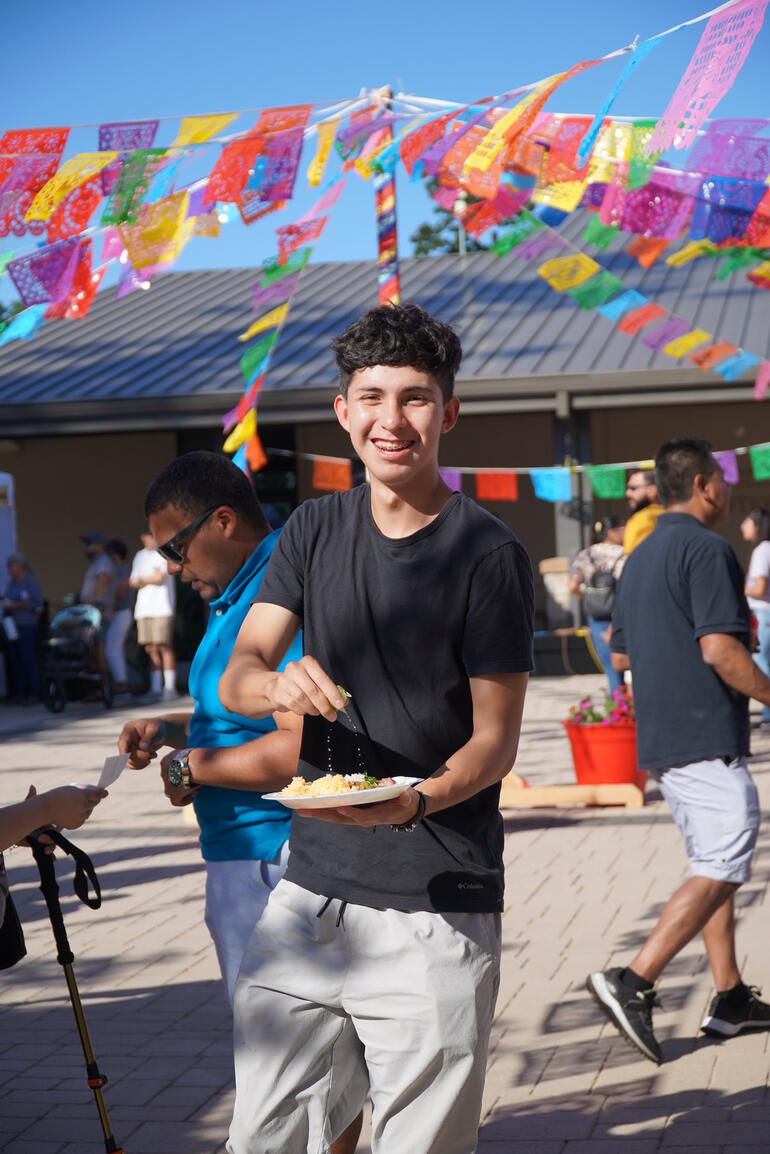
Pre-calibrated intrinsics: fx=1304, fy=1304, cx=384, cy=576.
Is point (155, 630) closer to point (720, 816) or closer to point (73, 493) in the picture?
point (73, 493)

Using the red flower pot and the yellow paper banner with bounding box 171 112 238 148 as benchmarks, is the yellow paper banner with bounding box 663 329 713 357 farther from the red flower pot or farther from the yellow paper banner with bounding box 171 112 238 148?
the yellow paper banner with bounding box 171 112 238 148

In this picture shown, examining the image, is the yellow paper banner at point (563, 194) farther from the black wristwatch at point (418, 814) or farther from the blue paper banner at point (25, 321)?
the black wristwatch at point (418, 814)

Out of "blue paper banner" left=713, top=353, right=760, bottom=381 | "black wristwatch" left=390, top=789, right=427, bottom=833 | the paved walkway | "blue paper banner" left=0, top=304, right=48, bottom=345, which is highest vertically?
"blue paper banner" left=713, top=353, right=760, bottom=381

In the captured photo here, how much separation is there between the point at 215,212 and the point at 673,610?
12.9 ft

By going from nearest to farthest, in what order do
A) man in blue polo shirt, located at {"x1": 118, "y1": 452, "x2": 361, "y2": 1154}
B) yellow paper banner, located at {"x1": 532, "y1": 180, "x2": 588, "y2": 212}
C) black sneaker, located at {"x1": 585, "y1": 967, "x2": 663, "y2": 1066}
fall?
man in blue polo shirt, located at {"x1": 118, "y1": 452, "x2": 361, "y2": 1154}
black sneaker, located at {"x1": 585, "y1": 967, "x2": 663, "y2": 1066}
yellow paper banner, located at {"x1": 532, "y1": 180, "x2": 588, "y2": 212}

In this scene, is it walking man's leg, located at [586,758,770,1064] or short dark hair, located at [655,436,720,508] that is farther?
short dark hair, located at [655,436,720,508]

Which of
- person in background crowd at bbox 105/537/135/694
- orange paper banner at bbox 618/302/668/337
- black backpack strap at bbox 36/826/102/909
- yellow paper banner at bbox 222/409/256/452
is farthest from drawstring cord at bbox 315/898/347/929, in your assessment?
person in background crowd at bbox 105/537/135/694

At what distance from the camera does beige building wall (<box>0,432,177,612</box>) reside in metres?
21.5

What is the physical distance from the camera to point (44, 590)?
21.6m

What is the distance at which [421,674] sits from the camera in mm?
2453

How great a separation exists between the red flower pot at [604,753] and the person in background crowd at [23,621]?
375 inches

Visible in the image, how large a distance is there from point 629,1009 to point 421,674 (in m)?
2.58

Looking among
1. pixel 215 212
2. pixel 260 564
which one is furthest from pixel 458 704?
pixel 215 212

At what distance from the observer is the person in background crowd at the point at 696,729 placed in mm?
4496
